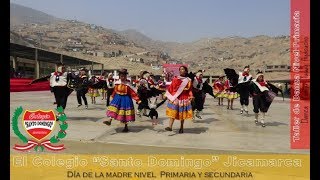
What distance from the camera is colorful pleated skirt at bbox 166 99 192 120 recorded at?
11672 millimetres

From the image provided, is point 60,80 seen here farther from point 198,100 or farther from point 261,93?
point 261,93

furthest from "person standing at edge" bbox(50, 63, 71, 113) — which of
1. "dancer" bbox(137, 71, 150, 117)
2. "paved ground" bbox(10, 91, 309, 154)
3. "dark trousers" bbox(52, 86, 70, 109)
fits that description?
"dancer" bbox(137, 71, 150, 117)

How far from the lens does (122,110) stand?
457 inches

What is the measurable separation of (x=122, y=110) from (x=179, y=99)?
64.5 inches

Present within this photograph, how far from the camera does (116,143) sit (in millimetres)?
9836

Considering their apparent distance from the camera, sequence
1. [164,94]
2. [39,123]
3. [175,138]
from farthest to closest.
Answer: [164,94] < [175,138] < [39,123]

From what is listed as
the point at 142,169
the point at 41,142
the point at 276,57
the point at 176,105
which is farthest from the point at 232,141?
the point at 276,57

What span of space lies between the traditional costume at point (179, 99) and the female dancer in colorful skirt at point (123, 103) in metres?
1.04

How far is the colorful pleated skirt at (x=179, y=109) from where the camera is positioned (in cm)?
1167

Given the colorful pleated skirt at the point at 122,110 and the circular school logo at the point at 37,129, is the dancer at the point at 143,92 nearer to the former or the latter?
the colorful pleated skirt at the point at 122,110

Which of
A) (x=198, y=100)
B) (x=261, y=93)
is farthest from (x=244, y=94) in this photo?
(x=261, y=93)

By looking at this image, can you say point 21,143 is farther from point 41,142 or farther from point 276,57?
point 276,57

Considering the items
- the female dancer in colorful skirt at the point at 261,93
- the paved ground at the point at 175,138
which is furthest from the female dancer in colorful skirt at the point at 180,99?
the female dancer in colorful skirt at the point at 261,93

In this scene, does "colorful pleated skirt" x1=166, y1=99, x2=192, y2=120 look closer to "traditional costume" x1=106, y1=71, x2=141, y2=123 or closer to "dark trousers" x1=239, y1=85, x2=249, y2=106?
"traditional costume" x1=106, y1=71, x2=141, y2=123
